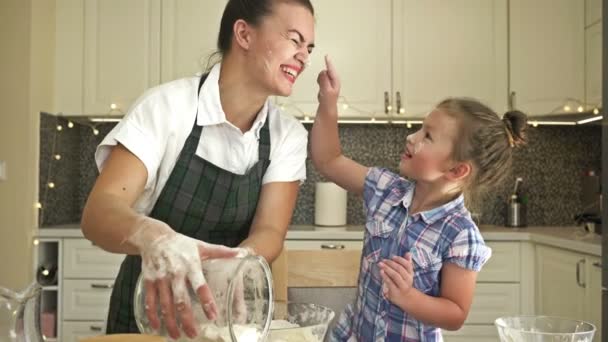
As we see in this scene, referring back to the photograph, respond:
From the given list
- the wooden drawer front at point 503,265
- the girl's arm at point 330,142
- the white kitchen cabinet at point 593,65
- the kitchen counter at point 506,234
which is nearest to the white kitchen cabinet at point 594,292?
the kitchen counter at point 506,234

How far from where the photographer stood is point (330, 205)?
3207 mm

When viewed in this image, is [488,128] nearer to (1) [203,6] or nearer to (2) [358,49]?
(2) [358,49]

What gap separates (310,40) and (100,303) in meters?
2.09

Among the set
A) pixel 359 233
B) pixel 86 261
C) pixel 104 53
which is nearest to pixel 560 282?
pixel 359 233

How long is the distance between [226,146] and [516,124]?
0.62m

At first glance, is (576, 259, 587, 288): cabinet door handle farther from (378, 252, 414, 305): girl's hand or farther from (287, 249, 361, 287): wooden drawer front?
(378, 252, 414, 305): girl's hand

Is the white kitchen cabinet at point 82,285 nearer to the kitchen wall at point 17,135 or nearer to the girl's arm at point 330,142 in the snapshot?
the kitchen wall at point 17,135

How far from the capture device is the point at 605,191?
5.25ft

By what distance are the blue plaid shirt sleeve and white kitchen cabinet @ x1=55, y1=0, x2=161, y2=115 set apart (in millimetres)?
2245

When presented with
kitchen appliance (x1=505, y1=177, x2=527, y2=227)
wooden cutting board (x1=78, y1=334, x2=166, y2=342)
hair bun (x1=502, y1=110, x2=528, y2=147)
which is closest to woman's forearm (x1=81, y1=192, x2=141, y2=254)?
wooden cutting board (x1=78, y1=334, x2=166, y2=342)

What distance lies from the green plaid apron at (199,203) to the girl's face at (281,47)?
14cm

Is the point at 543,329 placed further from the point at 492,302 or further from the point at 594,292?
the point at 492,302

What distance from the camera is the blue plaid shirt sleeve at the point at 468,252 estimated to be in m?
1.19

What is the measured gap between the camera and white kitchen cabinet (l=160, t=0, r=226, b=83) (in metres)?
3.15
